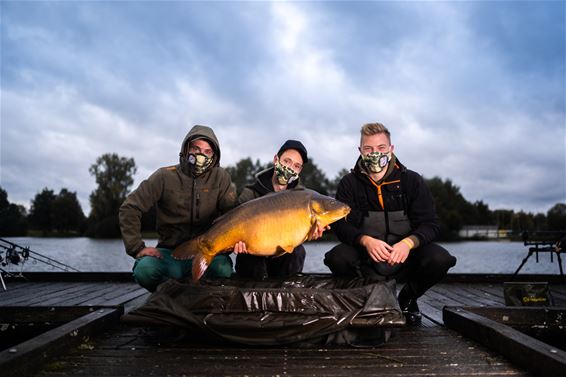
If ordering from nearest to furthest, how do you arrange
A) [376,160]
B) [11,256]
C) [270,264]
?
[376,160], [270,264], [11,256]

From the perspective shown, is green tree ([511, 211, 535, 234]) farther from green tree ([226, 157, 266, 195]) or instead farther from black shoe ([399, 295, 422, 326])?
black shoe ([399, 295, 422, 326])

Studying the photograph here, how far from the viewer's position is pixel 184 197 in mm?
3828

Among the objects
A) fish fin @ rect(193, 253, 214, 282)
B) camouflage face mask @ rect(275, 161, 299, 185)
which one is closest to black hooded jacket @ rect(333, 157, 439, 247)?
camouflage face mask @ rect(275, 161, 299, 185)

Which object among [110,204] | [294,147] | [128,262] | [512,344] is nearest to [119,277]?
[294,147]

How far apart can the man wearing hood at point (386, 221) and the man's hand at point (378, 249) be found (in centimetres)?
9

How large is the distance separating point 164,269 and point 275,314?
1.26 meters

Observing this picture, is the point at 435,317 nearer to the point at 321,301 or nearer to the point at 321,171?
the point at 321,301

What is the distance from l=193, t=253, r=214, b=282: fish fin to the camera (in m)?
2.98

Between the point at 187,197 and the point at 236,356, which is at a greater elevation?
the point at 187,197

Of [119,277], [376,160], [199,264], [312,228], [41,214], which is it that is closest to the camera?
[199,264]

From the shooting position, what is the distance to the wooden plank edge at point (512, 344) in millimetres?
2037

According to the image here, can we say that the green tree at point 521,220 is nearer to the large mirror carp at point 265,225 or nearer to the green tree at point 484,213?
the green tree at point 484,213

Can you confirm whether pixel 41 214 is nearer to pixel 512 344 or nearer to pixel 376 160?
pixel 376 160

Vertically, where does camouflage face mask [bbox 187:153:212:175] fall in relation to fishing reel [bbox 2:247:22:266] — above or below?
above
